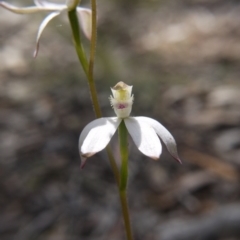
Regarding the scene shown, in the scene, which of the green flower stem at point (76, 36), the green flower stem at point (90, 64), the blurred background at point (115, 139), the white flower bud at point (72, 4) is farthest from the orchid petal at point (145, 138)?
the blurred background at point (115, 139)

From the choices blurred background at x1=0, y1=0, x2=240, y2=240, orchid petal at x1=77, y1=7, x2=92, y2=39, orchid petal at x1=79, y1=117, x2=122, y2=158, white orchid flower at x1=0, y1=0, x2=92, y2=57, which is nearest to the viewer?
orchid petal at x1=79, y1=117, x2=122, y2=158

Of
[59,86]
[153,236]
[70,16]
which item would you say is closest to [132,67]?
[59,86]

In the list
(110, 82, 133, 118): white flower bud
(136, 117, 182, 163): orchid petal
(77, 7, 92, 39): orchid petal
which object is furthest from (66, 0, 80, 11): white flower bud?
(136, 117, 182, 163): orchid petal

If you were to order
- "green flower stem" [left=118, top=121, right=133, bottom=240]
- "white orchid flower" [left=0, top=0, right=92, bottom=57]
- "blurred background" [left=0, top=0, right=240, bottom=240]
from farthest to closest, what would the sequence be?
"blurred background" [left=0, top=0, right=240, bottom=240] < "white orchid flower" [left=0, top=0, right=92, bottom=57] < "green flower stem" [left=118, top=121, right=133, bottom=240]

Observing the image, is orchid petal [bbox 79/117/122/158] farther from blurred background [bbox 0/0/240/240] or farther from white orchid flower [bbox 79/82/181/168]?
blurred background [bbox 0/0/240/240]

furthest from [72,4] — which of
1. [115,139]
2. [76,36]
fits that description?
[115,139]

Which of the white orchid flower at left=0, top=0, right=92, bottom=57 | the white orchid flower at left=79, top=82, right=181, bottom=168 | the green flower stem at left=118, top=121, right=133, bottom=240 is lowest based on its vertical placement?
the green flower stem at left=118, top=121, right=133, bottom=240

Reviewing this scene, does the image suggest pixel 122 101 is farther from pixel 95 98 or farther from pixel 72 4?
pixel 72 4

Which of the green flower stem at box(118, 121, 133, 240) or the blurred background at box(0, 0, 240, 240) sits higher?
the green flower stem at box(118, 121, 133, 240)
